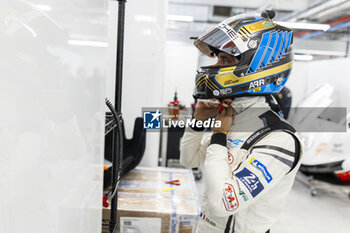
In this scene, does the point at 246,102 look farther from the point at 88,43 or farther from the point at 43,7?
the point at 43,7

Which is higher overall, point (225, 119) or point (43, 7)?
point (43, 7)

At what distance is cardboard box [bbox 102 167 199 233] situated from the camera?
144 cm

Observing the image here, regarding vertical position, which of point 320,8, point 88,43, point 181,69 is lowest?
point 88,43

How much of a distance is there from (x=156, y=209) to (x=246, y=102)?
829 millimetres

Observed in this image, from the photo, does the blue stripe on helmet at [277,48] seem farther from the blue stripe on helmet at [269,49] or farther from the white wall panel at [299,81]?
the white wall panel at [299,81]

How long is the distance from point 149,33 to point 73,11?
153 centimetres

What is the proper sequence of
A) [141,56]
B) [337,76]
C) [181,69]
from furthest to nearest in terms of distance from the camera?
[181,69], [337,76], [141,56]

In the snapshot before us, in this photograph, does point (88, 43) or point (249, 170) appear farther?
point (249, 170)

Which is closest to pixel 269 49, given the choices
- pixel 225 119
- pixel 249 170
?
pixel 225 119

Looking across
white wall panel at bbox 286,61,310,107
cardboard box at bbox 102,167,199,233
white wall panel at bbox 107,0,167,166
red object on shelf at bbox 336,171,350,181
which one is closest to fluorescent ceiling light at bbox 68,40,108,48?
cardboard box at bbox 102,167,199,233

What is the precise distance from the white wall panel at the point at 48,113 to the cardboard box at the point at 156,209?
0.75 m

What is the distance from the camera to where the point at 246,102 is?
103 cm

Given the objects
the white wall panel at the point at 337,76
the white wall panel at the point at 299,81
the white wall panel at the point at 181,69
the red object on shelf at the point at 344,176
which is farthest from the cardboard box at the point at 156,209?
the white wall panel at the point at 299,81

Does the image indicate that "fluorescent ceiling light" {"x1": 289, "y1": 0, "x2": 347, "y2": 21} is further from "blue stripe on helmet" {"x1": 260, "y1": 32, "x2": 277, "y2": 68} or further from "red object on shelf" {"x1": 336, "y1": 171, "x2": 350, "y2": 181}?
"blue stripe on helmet" {"x1": 260, "y1": 32, "x2": 277, "y2": 68}
